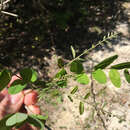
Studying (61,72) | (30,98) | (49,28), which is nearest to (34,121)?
(61,72)

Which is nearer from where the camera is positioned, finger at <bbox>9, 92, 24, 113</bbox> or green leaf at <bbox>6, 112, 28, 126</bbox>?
green leaf at <bbox>6, 112, 28, 126</bbox>

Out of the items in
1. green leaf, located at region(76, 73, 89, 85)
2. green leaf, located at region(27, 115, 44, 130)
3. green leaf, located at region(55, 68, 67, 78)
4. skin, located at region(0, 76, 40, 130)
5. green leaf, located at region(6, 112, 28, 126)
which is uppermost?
green leaf, located at region(55, 68, 67, 78)

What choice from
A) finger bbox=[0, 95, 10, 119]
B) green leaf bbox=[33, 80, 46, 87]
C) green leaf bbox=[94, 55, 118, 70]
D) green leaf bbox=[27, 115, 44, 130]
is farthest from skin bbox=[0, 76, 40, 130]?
green leaf bbox=[94, 55, 118, 70]

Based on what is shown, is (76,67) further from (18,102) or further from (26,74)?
(18,102)

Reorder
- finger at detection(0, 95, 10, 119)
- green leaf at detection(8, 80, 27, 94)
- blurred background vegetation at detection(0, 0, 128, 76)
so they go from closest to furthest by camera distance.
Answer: green leaf at detection(8, 80, 27, 94)
finger at detection(0, 95, 10, 119)
blurred background vegetation at detection(0, 0, 128, 76)

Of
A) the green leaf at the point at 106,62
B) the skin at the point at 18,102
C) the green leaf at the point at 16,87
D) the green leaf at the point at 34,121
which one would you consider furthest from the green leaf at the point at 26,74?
the skin at the point at 18,102

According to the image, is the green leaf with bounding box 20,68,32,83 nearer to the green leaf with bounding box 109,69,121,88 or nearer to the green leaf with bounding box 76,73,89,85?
the green leaf with bounding box 76,73,89,85

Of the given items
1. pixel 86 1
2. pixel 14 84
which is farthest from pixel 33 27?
pixel 14 84

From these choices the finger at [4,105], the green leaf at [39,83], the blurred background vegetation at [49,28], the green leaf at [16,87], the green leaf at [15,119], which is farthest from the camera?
the blurred background vegetation at [49,28]

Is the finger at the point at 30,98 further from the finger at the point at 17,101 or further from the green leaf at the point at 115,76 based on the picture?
the green leaf at the point at 115,76
